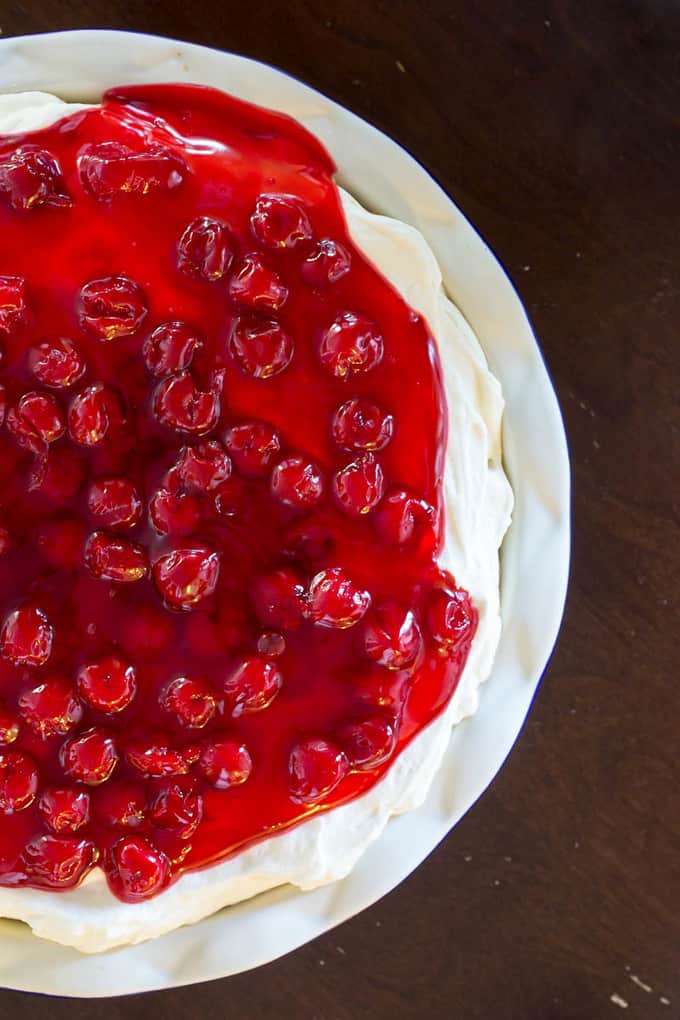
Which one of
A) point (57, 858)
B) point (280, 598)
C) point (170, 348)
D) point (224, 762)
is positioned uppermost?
point (170, 348)

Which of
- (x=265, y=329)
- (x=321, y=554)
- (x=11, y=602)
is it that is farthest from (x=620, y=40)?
(x=11, y=602)

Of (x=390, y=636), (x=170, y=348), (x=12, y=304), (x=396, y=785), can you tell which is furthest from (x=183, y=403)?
(x=396, y=785)

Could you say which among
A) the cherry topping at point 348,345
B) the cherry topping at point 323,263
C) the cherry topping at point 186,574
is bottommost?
the cherry topping at point 186,574

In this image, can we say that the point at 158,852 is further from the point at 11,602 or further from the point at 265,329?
the point at 265,329

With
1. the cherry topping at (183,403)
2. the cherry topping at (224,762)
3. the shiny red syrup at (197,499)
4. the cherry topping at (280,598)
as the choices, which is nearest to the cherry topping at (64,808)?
the shiny red syrup at (197,499)

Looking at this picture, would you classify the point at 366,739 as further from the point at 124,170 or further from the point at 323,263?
the point at 124,170

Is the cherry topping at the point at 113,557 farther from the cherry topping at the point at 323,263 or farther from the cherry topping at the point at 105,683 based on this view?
the cherry topping at the point at 323,263

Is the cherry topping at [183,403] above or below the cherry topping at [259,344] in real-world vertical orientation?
below
